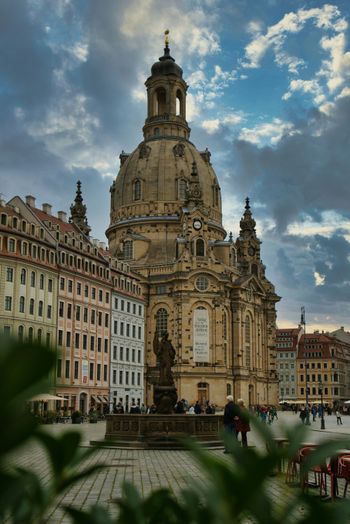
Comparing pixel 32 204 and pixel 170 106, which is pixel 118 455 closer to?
pixel 32 204

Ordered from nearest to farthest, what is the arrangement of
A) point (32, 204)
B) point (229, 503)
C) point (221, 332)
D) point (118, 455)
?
1. point (229, 503)
2. point (118, 455)
3. point (32, 204)
4. point (221, 332)

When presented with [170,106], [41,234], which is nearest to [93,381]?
[41,234]

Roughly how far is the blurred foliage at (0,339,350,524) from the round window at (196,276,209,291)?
3637 inches

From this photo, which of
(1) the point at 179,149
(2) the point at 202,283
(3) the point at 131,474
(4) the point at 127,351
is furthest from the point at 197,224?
(3) the point at 131,474

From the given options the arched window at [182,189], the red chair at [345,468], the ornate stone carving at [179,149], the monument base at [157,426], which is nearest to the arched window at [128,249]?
the arched window at [182,189]

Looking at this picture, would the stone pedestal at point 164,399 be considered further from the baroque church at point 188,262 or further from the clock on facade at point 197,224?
the clock on facade at point 197,224

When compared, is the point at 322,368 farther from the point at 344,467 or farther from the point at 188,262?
the point at 344,467

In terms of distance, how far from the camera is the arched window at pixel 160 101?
116812 mm

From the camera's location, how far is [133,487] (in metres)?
2.74

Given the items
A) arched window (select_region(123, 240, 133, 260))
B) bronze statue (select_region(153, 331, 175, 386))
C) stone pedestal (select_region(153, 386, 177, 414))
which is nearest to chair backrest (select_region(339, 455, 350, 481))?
stone pedestal (select_region(153, 386, 177, 414))

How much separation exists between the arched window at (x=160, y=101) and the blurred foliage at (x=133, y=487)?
382ft

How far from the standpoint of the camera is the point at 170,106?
378 feet

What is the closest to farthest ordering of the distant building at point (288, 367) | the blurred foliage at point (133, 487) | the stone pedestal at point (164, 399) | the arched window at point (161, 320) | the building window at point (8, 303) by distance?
the blurred foliage at point (133, 487), the stone pedestal at point (164, 399), the building window at point (8, 303), the arched window at point (161, 320), the distant building at point (288, 367)

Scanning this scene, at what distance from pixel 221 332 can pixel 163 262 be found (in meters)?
12.8
